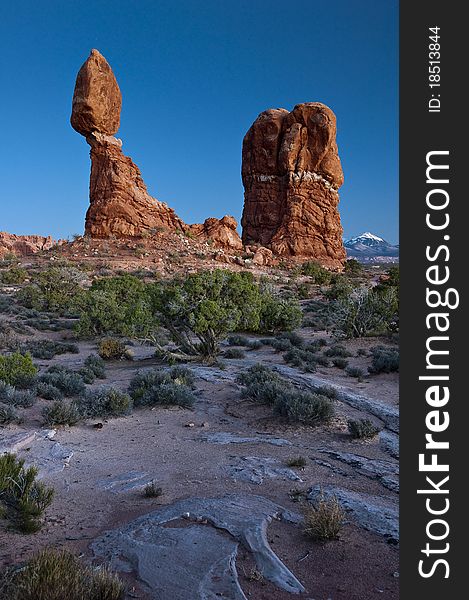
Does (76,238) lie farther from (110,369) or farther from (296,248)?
(110,369)

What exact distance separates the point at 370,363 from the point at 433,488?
11770 millimetres

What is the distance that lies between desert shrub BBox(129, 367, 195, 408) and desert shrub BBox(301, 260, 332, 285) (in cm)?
3125

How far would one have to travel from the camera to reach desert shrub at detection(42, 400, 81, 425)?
6934mm

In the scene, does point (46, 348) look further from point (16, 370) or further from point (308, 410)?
point (308, 410)

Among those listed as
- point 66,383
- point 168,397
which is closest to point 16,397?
point 66,383

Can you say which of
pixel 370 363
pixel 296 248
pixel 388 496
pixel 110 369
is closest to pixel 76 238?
pixel 296 248

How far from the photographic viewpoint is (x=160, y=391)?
8.41m

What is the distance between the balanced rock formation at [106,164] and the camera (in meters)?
38.6

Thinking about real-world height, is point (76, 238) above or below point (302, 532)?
above

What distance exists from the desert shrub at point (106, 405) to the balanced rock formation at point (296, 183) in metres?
40.6

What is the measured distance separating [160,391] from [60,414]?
6.66ft

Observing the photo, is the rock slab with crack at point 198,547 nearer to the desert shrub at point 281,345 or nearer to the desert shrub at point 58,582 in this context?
the desert shrub at point 58,582

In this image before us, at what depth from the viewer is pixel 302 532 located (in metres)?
3.78

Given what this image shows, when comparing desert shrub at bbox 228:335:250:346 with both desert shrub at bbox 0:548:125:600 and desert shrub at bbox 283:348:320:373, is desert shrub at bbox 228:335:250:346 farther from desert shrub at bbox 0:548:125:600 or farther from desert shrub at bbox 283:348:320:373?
desert shrub at bbox 0:548:125:600
